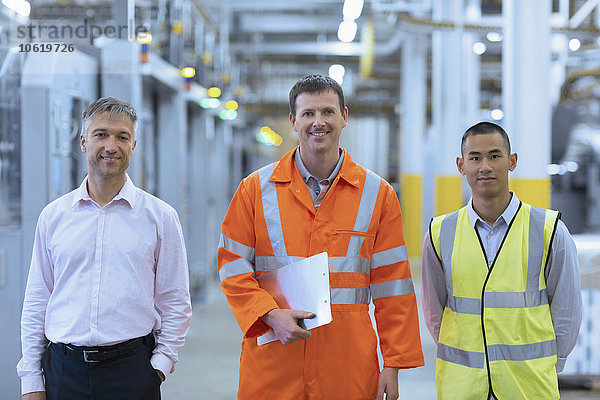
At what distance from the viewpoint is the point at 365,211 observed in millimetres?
2301

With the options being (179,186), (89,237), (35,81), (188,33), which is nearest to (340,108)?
(89,237)

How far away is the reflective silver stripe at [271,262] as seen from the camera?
89.6 inches

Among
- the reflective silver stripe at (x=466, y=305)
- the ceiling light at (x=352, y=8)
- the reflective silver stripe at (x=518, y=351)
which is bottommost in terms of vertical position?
the reflective silver stripe at (x=518, y=351)

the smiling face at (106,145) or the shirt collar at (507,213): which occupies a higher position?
the smiling face at (106,145)

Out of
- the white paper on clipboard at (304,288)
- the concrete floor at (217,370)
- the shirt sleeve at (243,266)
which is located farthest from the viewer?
the concrete floor at (217,370)

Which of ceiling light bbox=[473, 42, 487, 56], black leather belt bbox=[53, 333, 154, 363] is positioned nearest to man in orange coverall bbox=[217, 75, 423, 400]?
black leather belt bbox=[53, 333, 154, 363]

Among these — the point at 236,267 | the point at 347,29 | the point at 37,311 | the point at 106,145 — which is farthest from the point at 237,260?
the point at 347,29

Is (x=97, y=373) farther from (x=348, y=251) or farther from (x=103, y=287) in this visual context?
(x=348, y=251)

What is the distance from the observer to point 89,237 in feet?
7.54

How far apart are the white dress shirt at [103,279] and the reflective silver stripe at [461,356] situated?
0.92 meters

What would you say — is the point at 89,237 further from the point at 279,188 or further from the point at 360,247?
the point at 360,247

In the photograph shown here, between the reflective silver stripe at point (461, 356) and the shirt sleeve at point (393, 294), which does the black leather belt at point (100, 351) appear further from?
the reflective silver stripe at point (461, 356)

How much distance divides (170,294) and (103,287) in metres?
0.24

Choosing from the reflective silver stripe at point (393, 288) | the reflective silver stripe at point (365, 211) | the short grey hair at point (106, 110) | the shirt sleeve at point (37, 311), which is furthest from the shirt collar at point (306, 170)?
the shirt sleeve at point (37, 311)
